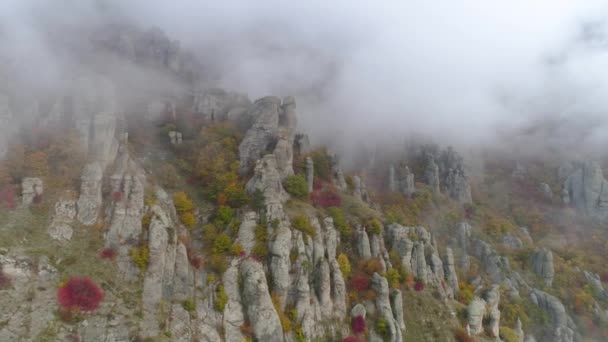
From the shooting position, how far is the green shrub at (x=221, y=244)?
2235 inches

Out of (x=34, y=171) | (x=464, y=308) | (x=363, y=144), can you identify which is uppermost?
(x=363, y=144)

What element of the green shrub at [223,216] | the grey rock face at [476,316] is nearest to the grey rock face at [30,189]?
the green shrub at [223,216]

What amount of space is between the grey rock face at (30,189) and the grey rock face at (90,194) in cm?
482

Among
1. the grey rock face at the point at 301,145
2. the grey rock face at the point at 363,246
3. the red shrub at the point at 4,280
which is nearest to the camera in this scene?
the red shrub at the point at 4,280

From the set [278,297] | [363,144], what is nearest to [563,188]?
[363,144]

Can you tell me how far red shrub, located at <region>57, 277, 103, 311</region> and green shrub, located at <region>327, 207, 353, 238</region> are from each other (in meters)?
37.7

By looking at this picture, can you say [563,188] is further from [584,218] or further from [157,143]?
[157,143]

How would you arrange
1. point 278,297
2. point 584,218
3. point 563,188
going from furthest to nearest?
point 563,188
point 584,218
point 278,297

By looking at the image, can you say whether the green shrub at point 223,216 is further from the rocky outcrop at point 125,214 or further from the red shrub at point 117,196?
the red shrub at point 117,196

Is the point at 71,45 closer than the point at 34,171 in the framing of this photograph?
No

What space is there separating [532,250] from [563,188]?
61028 mm

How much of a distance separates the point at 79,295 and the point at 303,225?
30.7 m

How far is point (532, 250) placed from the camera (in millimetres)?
104688

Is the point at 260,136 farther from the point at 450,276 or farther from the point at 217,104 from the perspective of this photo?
the point at 450,276
